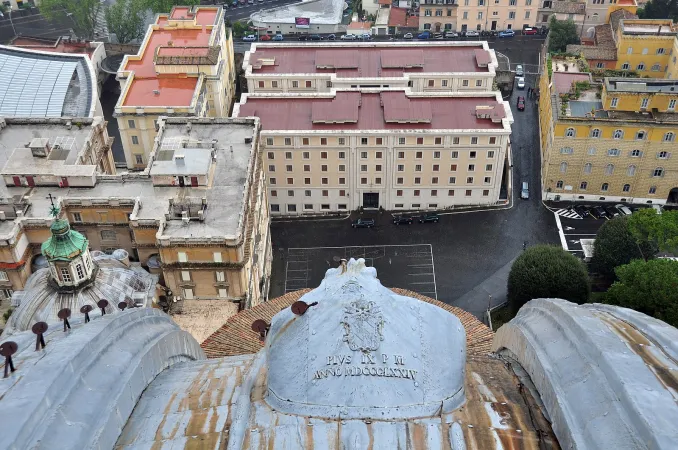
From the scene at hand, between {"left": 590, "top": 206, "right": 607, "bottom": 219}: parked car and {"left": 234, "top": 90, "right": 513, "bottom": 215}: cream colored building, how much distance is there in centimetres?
1287

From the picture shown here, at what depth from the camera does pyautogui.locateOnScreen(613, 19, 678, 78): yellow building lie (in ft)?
344

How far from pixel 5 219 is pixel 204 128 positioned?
73.4 feet

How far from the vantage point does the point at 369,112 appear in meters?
85.5

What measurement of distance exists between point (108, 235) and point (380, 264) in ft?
107

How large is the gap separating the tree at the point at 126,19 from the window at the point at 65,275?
292 feet

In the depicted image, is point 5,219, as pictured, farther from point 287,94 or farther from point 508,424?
point 508,424

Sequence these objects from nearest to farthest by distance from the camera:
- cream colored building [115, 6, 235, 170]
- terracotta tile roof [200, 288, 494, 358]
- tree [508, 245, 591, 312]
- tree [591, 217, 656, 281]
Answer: terracotta tile roof [200, 288, 494, 358], tree [508, 245, 591, 312], tree [591, 217, 656, 281], cream colored building [115, 6, 235, 170]

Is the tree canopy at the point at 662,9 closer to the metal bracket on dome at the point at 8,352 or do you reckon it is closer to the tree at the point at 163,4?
the tree at the point at 163,4

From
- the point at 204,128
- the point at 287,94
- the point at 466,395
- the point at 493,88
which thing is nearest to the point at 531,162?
the point at 493,88

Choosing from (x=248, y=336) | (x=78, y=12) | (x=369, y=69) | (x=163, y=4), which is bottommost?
(x=369, y=69)

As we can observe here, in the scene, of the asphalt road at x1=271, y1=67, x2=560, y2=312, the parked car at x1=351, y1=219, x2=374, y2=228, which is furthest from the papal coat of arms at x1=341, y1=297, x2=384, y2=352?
the parked car at x1=351, y1=219, x2=374, y2=228

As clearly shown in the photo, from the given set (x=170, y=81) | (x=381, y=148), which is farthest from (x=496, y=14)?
(x=170, y=81)

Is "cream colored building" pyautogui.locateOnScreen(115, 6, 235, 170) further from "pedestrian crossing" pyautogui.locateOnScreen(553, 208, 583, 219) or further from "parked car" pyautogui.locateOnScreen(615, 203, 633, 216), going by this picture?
"parked car" pyautogui.locateOnScreen(615, 203, 633, 216)

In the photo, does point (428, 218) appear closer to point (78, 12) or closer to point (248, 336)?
point (248, 336)
